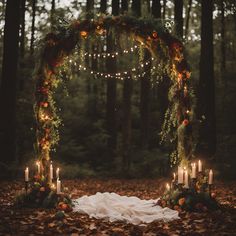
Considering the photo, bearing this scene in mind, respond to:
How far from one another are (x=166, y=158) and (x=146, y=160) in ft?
2.59

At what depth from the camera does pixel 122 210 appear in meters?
7.61

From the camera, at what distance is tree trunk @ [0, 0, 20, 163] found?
1312cm

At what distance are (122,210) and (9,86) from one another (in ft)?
23.9

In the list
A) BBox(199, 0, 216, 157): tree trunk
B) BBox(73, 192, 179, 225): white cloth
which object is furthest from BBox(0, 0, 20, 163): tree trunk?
BBox(199, 0, 216, 157): tree trunk

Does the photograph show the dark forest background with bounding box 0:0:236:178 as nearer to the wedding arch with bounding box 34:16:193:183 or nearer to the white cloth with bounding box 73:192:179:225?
the wedding arch with bounding box 34:16:193:183

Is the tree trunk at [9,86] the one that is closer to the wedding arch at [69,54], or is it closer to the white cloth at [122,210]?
the wedding arch at [69,54]

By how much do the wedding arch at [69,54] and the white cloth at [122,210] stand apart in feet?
3.76

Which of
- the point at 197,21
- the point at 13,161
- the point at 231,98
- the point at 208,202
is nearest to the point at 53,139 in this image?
the point at 208,202

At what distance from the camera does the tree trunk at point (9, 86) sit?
13.1m

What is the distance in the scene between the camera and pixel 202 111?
14.1 metres

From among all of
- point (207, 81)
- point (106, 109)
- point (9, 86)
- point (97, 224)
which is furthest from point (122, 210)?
point (106, 109)

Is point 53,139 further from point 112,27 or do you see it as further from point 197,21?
point 197,21

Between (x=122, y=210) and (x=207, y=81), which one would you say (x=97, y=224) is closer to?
(x=122, y=210)

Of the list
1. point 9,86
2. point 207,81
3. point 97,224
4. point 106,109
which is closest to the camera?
point 97,224
